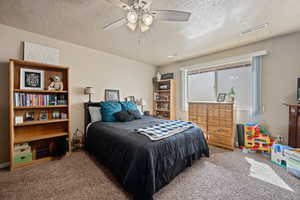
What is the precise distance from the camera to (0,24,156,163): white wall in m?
2.16

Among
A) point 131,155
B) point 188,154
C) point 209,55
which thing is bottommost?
point 188,154

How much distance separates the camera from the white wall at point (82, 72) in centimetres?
216

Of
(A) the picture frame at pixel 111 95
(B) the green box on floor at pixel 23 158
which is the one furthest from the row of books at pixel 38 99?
(A) the picture frame at pixel 111 95

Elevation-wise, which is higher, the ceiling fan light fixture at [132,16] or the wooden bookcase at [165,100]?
the ceiling fan light fixture at [132,16]

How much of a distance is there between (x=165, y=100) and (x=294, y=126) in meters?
3.09

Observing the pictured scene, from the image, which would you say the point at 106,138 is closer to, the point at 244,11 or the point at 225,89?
the point at 244,11

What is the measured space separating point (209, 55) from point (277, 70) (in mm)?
1506

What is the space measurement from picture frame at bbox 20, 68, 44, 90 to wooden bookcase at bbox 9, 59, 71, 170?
0.28 ft

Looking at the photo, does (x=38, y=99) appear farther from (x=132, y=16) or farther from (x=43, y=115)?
(x=132, y=16)

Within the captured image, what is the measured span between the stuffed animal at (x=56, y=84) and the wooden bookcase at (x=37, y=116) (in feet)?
0.29

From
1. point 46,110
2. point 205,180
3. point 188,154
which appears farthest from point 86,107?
point 205,180

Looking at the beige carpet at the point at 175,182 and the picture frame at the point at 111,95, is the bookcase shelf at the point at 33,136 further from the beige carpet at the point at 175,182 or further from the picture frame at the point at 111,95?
the picture frame at the point at 111,95

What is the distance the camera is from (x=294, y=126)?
2.18 meters

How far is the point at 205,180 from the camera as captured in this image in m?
1.76
